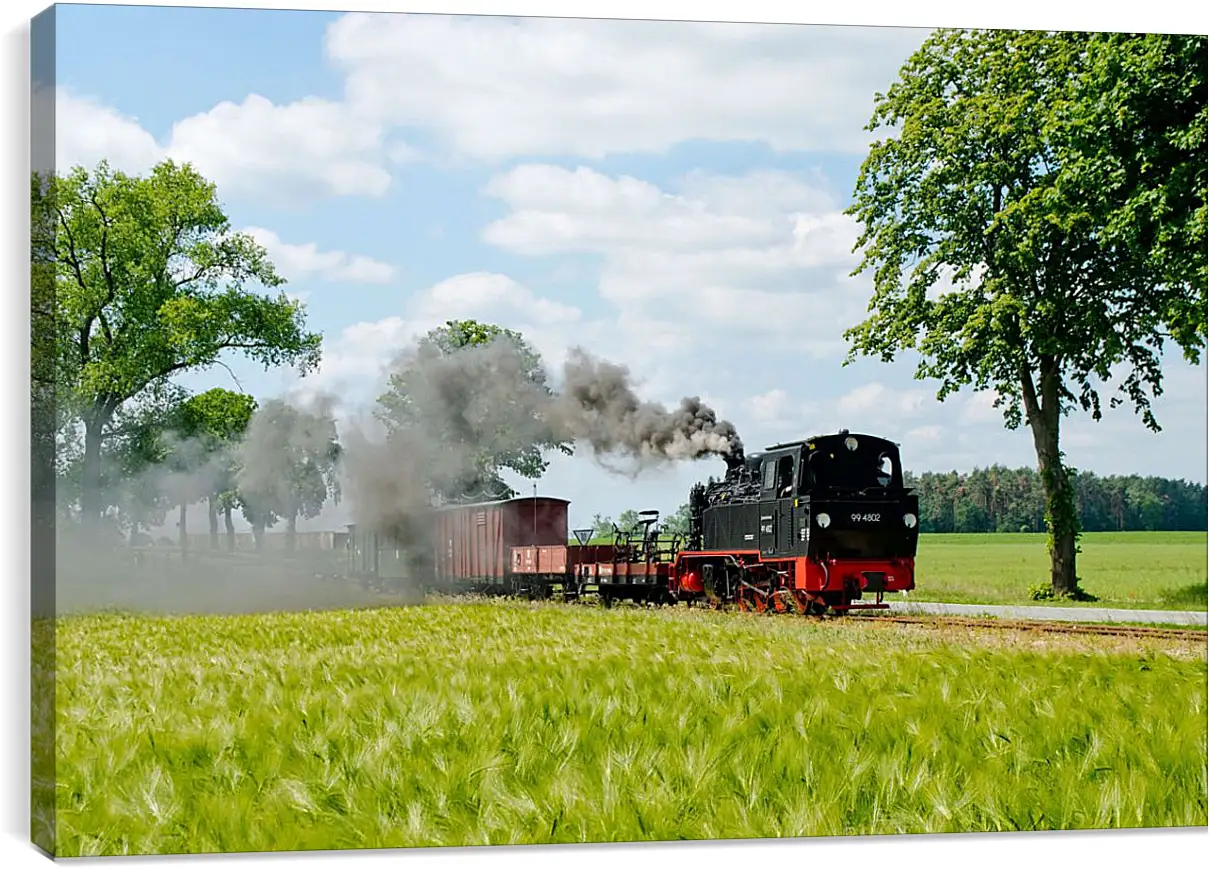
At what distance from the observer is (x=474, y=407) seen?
2233 centimetres

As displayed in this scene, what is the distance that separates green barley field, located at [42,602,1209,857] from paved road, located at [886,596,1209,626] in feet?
16.0

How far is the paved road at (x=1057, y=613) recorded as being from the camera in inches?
531

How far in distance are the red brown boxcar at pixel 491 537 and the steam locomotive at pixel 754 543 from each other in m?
0.03

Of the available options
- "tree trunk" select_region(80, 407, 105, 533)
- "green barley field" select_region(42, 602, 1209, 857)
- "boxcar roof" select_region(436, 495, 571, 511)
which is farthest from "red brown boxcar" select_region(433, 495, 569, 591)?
"green barley field" select_region(42, 602, 1209, 857)

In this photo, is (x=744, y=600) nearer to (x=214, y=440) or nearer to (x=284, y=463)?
(x=284, y=463)

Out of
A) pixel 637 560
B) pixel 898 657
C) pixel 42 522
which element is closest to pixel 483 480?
pixel 637 560

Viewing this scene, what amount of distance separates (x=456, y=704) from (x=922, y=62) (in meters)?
6.93

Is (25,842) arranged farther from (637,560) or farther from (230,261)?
(637,560)

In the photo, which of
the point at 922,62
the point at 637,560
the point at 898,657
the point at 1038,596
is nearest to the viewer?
the point at 898,657

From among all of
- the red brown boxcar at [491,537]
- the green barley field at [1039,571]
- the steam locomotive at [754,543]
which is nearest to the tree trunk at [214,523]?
the steam locomotive at [754,543]

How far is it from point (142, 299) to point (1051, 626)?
9207 millimetres

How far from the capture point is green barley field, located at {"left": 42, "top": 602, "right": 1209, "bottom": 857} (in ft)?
21.6

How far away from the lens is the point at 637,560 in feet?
73.7

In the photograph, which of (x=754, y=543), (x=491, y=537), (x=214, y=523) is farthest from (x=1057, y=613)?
(x=491, y=537)
